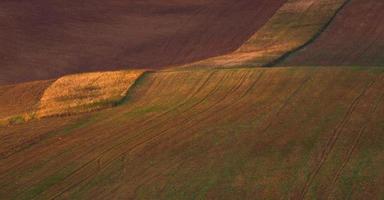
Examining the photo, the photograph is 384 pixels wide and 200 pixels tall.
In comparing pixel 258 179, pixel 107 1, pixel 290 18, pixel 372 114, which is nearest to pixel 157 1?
pixel 107 1

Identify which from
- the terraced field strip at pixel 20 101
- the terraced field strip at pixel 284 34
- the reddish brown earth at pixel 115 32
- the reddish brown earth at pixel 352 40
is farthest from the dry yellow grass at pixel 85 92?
the reddish brown earth at pixel 352 40

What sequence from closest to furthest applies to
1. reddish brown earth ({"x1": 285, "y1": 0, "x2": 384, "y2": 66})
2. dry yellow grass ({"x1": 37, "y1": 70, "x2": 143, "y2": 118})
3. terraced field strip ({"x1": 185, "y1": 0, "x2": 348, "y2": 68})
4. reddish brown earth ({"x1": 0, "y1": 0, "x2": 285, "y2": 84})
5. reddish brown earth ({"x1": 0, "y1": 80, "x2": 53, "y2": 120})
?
dry yellow grass ({"x1": 37, "y1": 70, "x2": 143, "y2": 118}) → reddish brown earth ({"x1": 0, "y1": 80, "x2": 53, "y2": 120}) → reddish brown earth ({"x1": 285, "y1": 0, "x2": 384, "y2": 66}) → terraced field strip ({"x1": 185, "y1": 0, "x2": 348, "y2": 68}) → reddish brown earth ({"x1": 0, "y1": 0, "x2": 285, "y2": 84})

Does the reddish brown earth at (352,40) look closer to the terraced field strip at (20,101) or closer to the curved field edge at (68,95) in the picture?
the curved field edge at (68,95)

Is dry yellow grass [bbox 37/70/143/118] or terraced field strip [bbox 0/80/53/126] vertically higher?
terraced field strip [bbox 0/80/53/126]

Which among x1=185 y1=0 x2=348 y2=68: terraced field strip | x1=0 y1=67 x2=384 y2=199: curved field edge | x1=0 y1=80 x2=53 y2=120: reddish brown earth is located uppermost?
x1=0 y1=80 x2=53 y2=120: reddish brown earth

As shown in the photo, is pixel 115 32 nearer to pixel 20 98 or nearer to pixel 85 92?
pixel 20 98

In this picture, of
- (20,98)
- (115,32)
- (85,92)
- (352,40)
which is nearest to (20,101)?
(20,98)

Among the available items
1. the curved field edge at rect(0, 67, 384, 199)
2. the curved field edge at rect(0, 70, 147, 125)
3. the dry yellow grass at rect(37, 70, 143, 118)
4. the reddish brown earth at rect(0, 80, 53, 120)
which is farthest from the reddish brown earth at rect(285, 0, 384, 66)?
the reddish brown earth at rect(0, 80, 53, 120)

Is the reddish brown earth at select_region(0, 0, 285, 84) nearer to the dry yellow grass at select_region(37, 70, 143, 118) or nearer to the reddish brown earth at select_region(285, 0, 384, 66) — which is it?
the reddish brown earth at select_region(285, 0, 384, 66)

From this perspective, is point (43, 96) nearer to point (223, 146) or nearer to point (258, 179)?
point (223, 146)
